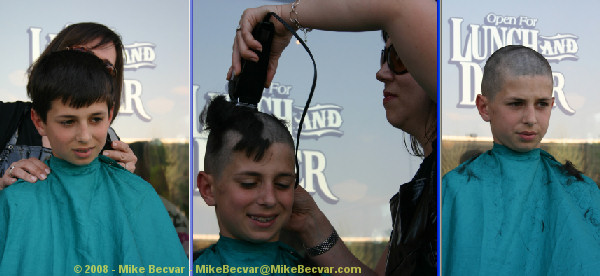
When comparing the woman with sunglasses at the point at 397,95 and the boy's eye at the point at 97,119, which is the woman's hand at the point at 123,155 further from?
the woman with sunglasses at the point at 397,95

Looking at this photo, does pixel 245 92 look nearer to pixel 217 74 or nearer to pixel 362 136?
pixel 217 74

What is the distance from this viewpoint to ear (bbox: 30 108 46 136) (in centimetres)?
208

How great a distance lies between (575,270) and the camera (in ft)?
7.48

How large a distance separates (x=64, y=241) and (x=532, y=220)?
1598 millimetres

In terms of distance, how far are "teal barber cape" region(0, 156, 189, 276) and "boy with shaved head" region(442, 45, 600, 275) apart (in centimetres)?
100

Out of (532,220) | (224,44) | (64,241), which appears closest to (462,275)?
(532,220)

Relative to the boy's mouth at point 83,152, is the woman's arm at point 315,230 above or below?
below

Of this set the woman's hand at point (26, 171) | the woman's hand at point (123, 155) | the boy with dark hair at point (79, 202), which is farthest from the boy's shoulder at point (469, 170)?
the woman's hand at point (26, 171)

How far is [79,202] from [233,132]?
21.2 inches

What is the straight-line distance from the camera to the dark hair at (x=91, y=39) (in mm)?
2115

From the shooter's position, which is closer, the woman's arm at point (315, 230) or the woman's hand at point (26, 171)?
the woman's hand at point (26, 171)

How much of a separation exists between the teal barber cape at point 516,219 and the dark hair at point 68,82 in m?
1.24

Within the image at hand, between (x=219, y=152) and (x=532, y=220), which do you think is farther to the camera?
(x=532, y=220)

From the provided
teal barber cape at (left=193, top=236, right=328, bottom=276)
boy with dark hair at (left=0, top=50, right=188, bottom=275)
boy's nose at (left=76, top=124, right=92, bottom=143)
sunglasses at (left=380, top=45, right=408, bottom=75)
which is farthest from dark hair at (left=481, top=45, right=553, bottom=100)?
boy's nose at (left=76, top=124, right=92, bottom=143)
